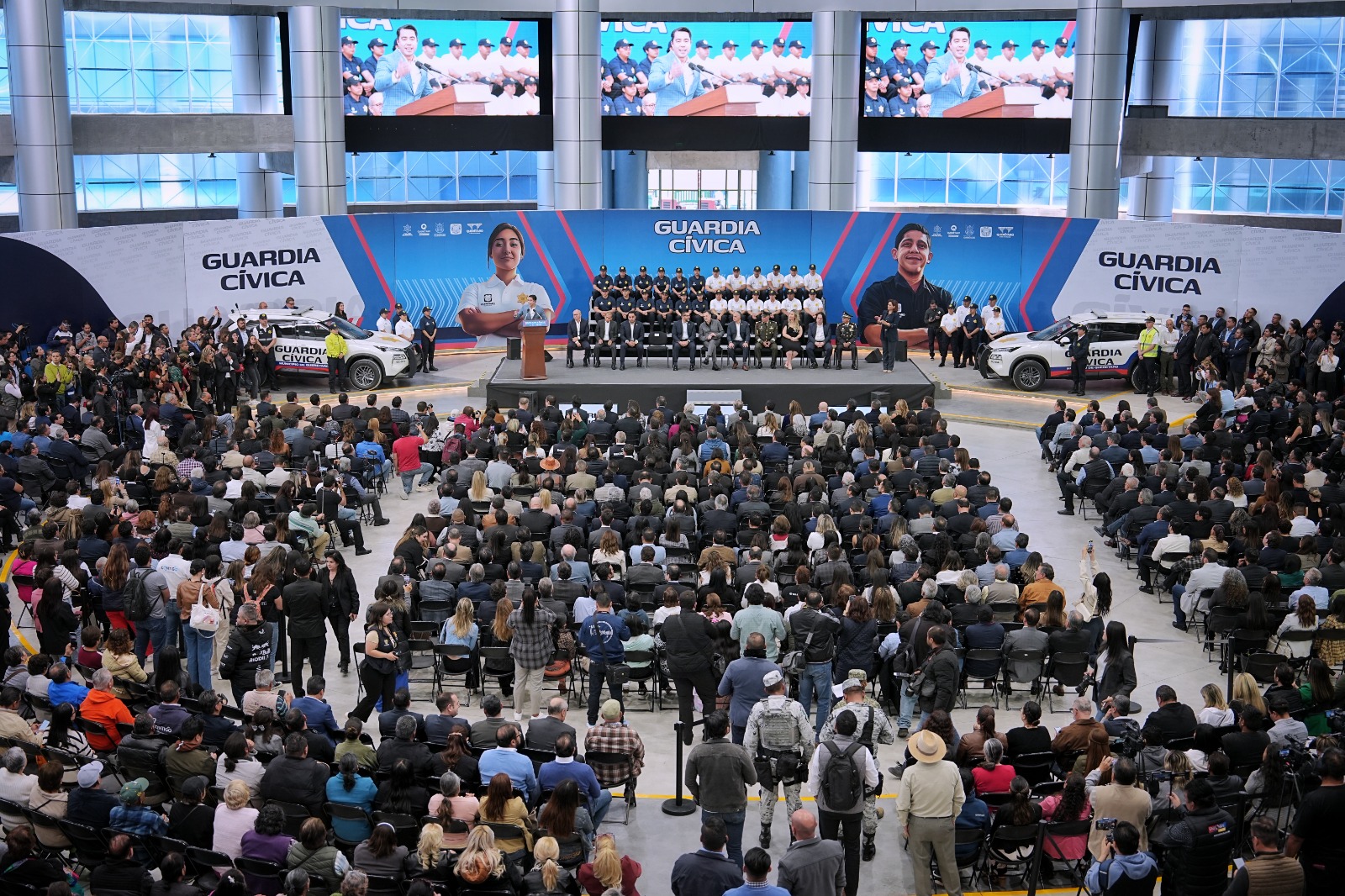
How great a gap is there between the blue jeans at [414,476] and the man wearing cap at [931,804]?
13531 mm

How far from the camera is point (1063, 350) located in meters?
31.1

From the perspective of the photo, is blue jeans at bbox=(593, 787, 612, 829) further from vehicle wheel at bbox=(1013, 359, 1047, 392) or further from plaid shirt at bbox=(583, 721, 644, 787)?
vehicle wheel at bbox=(1013, 359, 1047, 392)

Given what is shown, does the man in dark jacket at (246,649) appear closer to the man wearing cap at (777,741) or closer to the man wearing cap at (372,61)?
the man wearing cap at (777,741)

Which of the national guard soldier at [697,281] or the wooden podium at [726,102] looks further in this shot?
the wooden podium at [726,102]

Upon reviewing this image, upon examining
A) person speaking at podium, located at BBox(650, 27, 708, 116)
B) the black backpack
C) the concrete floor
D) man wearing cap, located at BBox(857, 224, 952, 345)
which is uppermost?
person speaking at podium, located at BBox(650, 27, 708, 116)

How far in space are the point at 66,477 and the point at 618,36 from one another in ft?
72.5

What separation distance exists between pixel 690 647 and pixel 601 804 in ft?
8.21

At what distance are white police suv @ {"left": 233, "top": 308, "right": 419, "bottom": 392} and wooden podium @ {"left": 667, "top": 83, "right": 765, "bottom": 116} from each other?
1157 centimetres

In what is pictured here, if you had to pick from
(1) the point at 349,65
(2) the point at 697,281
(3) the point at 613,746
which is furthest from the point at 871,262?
(3) the point at 613,746

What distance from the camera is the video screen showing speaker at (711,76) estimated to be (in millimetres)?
38094

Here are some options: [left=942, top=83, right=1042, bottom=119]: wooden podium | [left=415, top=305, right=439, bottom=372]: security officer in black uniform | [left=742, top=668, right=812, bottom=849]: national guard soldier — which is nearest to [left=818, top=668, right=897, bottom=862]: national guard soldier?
[left=742, top=668, right=812, bottom=849]: national guard soldier

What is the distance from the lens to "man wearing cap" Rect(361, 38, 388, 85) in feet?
122

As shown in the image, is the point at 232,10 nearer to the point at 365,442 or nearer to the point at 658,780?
the point at 365,442

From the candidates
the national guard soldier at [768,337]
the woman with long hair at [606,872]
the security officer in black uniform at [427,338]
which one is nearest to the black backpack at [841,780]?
the woman with long hair at [606,872]
